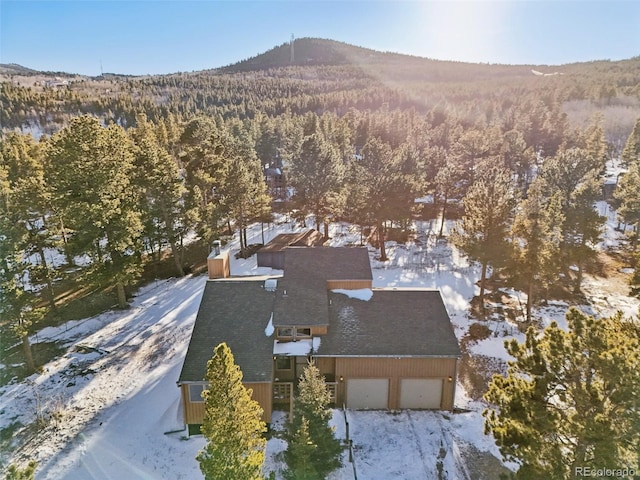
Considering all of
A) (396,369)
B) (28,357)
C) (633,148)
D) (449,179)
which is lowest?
(28,357)

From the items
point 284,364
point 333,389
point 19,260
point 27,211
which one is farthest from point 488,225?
point 27,211

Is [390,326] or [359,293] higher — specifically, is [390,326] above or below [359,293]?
below

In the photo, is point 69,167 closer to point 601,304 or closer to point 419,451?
point 419,451

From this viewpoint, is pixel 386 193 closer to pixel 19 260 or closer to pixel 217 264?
pixel 217 264

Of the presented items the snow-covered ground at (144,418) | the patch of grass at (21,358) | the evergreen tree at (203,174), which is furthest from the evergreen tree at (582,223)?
the patch of grass at (21,358)

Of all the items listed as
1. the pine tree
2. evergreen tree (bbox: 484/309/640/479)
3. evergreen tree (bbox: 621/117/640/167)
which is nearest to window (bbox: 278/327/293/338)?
the pine tree

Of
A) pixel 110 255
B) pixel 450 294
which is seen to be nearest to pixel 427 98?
pixel 450 294

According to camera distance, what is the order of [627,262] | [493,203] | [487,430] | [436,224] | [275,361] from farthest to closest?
[436,224] < [627,262] < [493,203] < [275,361] < [487,430]
